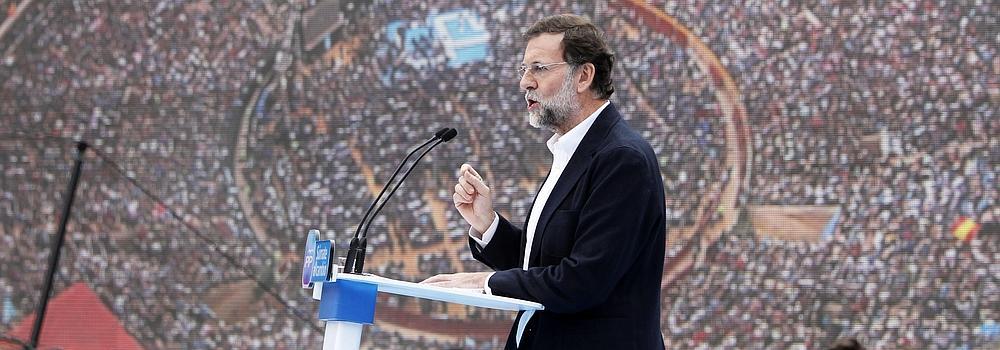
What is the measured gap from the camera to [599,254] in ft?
5.41

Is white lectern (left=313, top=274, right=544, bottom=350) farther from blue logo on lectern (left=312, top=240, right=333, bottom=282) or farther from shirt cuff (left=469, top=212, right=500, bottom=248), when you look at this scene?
shirt cuff (left=469, top=212, right=500, bottom=248)

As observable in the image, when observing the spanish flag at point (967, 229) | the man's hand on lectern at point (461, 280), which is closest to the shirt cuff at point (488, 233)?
the man's hand on lectern at point (461, 280)

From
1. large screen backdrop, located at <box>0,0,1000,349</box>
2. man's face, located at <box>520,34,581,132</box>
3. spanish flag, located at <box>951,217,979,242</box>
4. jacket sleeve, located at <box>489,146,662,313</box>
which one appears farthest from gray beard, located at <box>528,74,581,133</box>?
spanish flag, located at <box>951,217,979,242</box>

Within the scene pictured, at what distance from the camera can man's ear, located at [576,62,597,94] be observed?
6.15 feet

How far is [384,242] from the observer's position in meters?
4.55

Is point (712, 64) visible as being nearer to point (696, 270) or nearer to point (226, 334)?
point (696, 270)

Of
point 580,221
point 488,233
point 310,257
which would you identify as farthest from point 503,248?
point 310,257

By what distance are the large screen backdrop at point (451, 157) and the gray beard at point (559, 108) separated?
2.41 metres

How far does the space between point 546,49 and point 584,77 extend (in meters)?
0.08

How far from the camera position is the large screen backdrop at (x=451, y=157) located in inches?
158

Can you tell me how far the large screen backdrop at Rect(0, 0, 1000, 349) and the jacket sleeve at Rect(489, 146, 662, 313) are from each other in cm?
251

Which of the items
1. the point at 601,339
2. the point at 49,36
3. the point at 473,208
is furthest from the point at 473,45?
the point at 601,339

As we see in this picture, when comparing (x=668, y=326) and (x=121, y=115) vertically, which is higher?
(x=121, y=115)

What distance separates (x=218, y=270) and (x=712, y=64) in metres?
2.11
